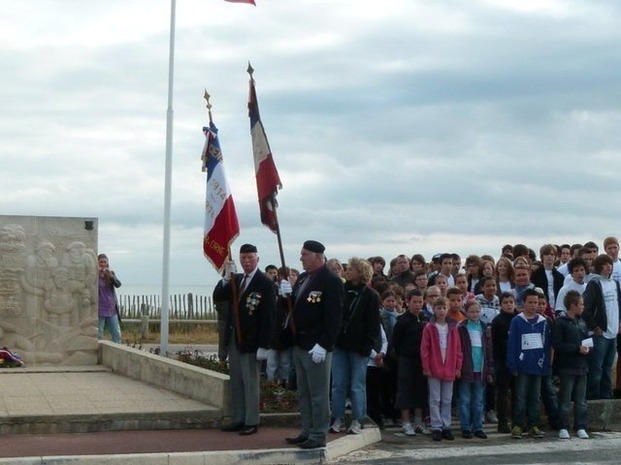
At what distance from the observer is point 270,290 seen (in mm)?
11250

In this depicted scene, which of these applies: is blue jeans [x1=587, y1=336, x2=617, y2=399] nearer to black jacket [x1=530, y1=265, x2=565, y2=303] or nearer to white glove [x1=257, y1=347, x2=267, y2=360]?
black jacket [x1=530, y1=265, x2=565, y2=303]

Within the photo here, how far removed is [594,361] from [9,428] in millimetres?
6757

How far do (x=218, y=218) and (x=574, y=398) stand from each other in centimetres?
456

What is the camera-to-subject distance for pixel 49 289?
17016 mm

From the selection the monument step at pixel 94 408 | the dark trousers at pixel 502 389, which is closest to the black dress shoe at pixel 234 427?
the monument step at pixel 94 408

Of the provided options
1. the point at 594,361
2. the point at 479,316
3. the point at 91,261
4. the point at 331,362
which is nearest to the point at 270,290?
the point at 331,362

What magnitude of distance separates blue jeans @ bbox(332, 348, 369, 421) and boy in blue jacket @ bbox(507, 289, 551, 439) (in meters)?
1.69

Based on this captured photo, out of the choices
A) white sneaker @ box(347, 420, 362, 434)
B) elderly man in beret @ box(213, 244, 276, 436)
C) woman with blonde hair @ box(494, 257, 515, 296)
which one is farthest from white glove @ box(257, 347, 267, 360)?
woman with blonde hair @ box(494, 257, 515, 296)

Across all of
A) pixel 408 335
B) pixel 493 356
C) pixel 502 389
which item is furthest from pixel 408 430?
pixel 493 356

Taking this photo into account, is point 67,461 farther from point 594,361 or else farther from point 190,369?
point 594,361

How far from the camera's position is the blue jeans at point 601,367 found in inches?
501

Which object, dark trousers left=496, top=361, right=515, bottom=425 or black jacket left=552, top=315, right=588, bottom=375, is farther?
dark trousers left=496, top=361, right=515, bottom=425

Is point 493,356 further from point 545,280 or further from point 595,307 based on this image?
point 545,280

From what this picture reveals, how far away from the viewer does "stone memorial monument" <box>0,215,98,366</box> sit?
1675 centimetres
